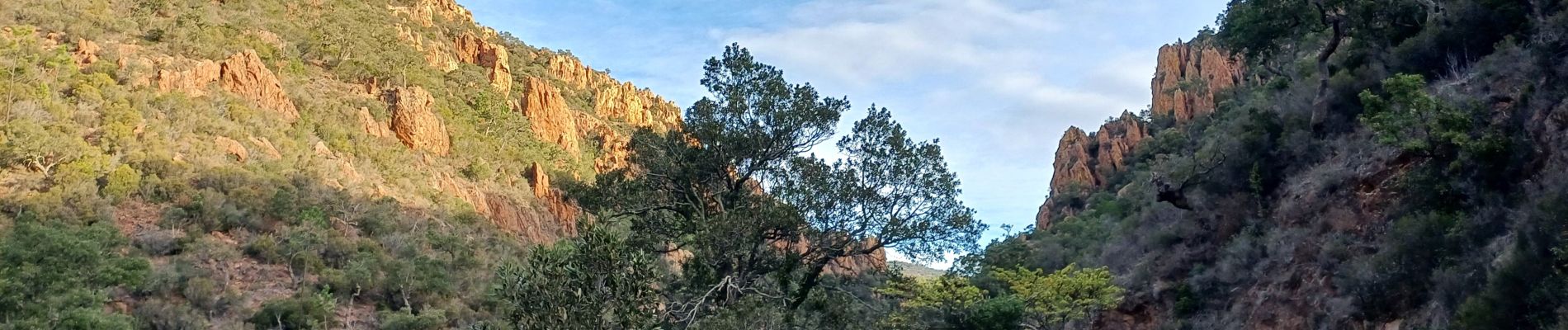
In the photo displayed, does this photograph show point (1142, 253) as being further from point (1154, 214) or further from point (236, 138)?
point (236, 138)

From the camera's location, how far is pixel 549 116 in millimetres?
73125

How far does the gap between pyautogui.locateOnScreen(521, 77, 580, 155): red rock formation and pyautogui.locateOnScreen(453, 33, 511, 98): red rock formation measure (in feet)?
7.36

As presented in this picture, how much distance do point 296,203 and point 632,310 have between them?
31.5 m

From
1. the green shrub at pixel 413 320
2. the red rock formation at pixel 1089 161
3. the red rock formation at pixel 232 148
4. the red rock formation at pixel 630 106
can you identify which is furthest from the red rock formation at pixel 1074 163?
the red rock formation at pixel 232 148

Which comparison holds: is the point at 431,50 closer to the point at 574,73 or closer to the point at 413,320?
the point at 574,73

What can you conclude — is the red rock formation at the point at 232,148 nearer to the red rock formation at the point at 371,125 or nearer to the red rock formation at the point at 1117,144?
the red rock formation at the point at 371,125

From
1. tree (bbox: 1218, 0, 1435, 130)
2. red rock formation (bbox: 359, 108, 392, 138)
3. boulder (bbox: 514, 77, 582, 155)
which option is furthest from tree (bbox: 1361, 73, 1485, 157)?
boulder (bbox: 514, 77, 582, 155)

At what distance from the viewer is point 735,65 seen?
51.0 feet

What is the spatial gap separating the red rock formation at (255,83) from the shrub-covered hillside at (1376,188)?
115ft

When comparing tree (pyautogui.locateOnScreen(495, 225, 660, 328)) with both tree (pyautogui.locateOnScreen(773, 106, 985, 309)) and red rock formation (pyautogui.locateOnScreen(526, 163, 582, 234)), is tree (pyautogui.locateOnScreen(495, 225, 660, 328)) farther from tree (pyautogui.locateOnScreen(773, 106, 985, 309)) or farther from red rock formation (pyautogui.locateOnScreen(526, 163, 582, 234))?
red rock formation (pyautogui.locateOnScreen(526, 163, 582, 234))

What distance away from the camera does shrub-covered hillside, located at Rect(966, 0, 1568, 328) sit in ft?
40.1

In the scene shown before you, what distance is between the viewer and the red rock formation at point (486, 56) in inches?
2956

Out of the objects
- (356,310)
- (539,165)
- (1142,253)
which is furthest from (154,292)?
(539,165)

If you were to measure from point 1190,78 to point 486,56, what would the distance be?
59.1m
